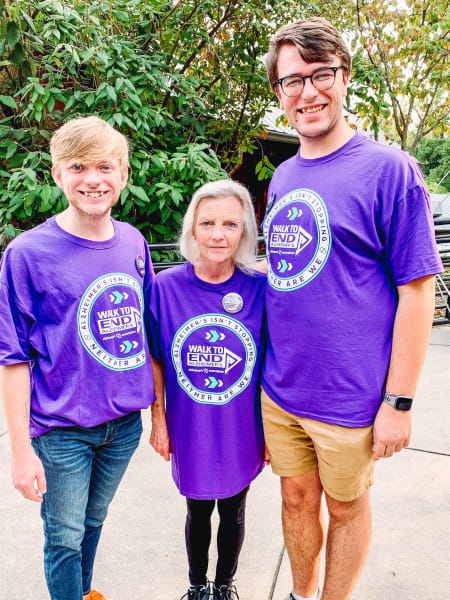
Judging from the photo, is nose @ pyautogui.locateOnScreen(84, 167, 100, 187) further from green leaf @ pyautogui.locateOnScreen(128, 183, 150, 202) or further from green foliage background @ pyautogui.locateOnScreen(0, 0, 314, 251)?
green leaf @ pyautogui.locateOnScreen(128, 183, 150, 202)

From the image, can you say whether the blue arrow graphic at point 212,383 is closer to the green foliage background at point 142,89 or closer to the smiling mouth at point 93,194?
the smiling mouth at point 93,194

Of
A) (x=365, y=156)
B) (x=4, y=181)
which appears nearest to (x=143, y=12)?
(x=4, y=181)

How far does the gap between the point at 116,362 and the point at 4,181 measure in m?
3.22

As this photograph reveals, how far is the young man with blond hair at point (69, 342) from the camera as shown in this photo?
1385mm

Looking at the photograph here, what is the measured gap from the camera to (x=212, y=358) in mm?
1649

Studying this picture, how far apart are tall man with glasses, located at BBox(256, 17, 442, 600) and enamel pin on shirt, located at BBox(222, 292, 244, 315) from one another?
0.36 ft

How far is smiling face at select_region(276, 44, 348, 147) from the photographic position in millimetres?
1516

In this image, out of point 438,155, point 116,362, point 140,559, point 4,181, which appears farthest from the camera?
point 438,155

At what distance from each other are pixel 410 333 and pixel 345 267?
11.7 inches

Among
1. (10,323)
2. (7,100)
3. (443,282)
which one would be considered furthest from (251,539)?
(443,282)

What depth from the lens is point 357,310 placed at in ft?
4.83

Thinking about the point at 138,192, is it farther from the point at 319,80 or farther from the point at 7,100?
the point at 319,80

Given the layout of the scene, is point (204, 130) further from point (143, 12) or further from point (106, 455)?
point (106, 455)

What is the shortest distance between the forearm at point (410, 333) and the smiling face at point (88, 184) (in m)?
1.02
